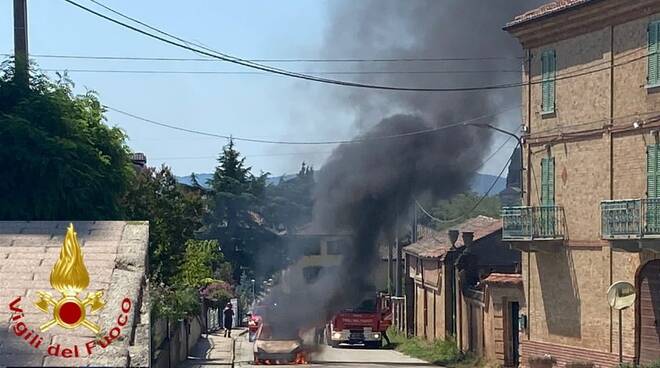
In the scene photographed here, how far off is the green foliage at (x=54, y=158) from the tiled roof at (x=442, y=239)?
2604 centimetres

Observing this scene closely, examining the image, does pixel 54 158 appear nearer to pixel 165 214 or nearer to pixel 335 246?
pixel 165 214

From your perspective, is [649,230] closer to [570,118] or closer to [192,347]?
[570,118]

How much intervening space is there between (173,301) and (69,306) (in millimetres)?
15493

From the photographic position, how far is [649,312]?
26812mm

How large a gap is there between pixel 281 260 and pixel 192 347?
12.8 metres

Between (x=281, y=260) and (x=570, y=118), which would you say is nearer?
(x=570, y=118)

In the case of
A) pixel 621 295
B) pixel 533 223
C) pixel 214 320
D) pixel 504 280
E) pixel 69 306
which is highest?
pixel 69 306

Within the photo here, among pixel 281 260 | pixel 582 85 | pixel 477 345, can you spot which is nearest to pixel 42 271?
pixel 582 85

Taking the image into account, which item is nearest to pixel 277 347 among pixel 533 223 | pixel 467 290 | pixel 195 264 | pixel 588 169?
pixel 195 264

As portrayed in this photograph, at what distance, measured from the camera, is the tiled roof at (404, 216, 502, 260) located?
46.3 m

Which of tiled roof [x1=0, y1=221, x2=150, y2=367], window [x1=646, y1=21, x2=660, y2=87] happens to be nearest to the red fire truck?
window [x1=646, y1=21, x2=660, y2=87]

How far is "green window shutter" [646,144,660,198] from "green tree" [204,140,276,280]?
40446 mm

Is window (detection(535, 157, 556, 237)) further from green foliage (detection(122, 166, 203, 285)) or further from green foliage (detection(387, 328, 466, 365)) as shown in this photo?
green foliage (detection(122, 166, 203, 285))

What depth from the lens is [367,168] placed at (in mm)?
44438
